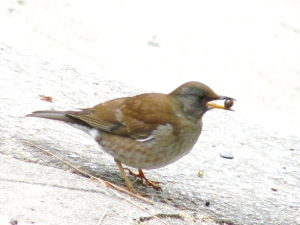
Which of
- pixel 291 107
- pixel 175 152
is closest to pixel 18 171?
pixel 175 152

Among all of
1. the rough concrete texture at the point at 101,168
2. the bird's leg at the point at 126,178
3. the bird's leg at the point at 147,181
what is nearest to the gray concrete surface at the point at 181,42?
the rough concrete texture at the point at 101,168

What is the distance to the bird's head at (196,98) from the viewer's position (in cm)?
455

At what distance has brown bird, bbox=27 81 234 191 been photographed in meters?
4.35

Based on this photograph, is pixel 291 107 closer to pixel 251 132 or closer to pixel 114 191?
pixel 251 132

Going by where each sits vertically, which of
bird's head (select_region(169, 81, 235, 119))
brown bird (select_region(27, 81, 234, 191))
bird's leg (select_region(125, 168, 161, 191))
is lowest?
bird's leg (select_region(125, 168, 161, 191))

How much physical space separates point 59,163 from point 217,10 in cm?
717

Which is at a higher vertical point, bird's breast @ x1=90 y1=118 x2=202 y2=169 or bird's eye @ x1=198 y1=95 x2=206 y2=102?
bird's eye @ x1=198 y1=95 x2=206 y2=102

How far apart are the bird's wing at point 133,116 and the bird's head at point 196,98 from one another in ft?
0.45

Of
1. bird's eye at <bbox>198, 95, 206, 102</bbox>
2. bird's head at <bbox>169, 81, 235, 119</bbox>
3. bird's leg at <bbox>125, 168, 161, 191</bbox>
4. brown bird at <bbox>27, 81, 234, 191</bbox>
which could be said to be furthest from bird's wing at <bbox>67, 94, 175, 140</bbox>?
bird's leg at <bbox>125, 168, 161, 191</bbox>

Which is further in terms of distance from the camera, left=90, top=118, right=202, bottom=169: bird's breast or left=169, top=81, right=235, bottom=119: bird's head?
left=169, top=81, right=235, bottom=119: bird's head

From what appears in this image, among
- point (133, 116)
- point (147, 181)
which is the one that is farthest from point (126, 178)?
point (133, 116)

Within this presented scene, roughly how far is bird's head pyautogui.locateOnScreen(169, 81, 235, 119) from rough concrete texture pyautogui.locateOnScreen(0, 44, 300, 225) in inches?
21.5

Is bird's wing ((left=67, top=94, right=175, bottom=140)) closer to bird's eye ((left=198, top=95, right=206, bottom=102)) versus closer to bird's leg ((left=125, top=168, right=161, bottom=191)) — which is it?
bird's eye ((left=198, top=95, right=206, bottom=102))

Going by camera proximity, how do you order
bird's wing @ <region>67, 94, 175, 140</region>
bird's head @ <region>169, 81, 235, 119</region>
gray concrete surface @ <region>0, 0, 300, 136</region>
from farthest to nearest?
gray concrete surface @ <region>0, 0, 300, 136</region> < bird's head @ <region>169, 81, 235, 119</region> < bird's wing @ <region>67, 94, 175, 140</region>
